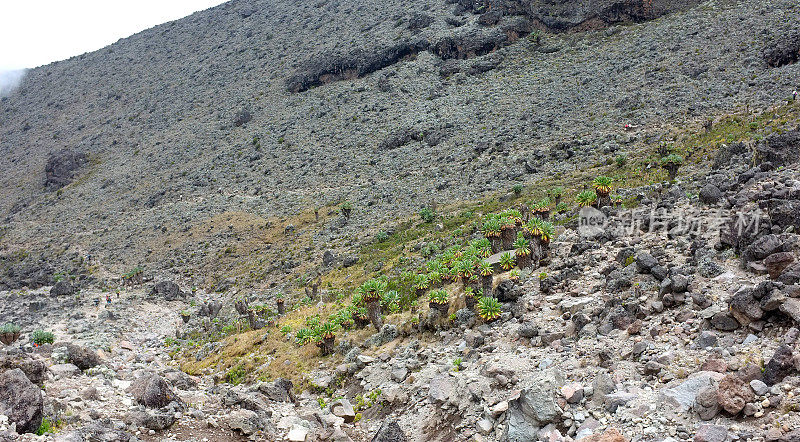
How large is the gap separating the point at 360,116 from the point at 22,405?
68.9 meters

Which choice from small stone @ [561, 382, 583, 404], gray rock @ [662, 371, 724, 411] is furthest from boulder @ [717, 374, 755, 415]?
small stone @ [561, 382, 583, 404]

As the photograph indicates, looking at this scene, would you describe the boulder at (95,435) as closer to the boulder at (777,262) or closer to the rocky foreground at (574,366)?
the rocky foreground at (574,366)

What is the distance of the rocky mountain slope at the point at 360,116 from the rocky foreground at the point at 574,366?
30.0m

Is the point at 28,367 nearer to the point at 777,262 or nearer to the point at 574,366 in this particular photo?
the point at 574,366

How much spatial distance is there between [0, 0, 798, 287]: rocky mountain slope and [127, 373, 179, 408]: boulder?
3459cm

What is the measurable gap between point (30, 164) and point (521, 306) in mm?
117010

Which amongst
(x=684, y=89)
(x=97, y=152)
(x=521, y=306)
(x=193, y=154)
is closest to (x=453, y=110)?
(x=684, y=89)

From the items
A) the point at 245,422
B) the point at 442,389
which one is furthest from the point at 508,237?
the point at 245,422

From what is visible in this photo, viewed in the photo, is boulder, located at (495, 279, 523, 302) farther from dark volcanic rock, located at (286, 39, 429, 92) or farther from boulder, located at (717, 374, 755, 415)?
dark volcanic rock, located at (286, 39, 429, 92)

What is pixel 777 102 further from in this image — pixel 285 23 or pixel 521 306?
pixel 285 23

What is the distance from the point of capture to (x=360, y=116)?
7800cm

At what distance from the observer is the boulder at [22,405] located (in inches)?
491

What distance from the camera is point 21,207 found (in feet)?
287

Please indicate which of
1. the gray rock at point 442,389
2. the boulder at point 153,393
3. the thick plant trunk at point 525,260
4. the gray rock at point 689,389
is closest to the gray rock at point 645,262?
the thick plant trunk at point 525,260
